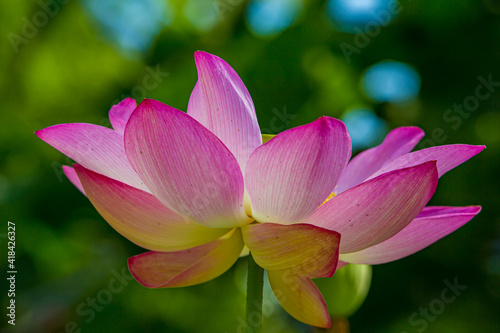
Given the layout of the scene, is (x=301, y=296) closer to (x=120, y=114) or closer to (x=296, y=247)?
(x=296, y=247)

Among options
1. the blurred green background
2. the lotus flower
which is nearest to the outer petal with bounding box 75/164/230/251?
the lotus flower

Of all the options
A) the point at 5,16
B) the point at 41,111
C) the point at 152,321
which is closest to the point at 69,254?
the point at 152,321

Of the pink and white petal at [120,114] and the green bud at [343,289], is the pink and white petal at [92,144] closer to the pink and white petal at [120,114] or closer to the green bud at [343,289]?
the pink and white petal at [120,114]

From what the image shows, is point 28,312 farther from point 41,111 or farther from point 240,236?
point 240,236

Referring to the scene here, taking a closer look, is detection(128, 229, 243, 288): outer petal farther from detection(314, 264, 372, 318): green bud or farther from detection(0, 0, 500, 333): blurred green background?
detection(0, 0, 500, 333): blurred green background

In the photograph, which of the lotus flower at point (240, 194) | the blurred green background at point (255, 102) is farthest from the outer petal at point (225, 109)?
the blurred green background at point (255, 102)

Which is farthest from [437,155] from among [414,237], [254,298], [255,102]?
[255,102]
